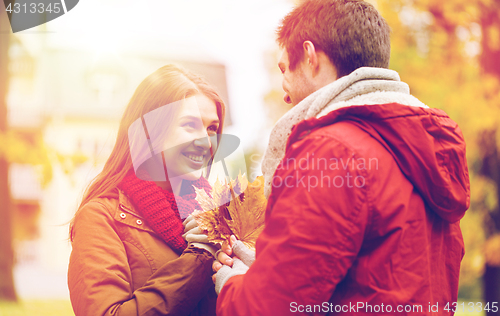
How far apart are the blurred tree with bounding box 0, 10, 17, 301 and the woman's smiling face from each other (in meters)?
4.13

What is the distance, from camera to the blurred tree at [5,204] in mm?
4906

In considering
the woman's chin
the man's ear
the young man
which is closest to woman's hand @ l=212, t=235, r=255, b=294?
the young man

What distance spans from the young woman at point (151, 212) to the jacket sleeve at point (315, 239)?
556mm

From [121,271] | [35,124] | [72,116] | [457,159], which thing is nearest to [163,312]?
[121,271]

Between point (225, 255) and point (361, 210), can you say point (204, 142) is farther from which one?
point (361, 210)

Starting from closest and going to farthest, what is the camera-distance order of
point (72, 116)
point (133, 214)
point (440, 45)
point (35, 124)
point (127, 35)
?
point (133, 214), point (127, 35), point (72, 116), point (35, 124), point (440, 45)

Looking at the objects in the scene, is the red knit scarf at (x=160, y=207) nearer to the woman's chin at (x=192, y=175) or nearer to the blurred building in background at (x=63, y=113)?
the woman's chin at (x=192, y=175)

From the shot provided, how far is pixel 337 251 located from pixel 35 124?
4.50m

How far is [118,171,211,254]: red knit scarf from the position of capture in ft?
5.42

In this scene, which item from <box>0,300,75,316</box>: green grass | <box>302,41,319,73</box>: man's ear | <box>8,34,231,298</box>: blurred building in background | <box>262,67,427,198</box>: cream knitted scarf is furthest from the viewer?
<box>0,300,75,316</box>: green grass

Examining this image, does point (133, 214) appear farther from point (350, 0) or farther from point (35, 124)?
point (35, 124)

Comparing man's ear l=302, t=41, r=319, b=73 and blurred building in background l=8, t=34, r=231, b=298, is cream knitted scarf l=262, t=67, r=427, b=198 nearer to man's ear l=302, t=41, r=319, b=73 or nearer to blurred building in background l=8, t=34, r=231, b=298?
man's ear l=302, t=41, r=319, b=73

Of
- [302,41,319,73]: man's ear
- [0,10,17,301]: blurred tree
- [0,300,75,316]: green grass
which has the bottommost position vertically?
[0,300,75,316]: green grass

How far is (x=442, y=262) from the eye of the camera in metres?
1.21
